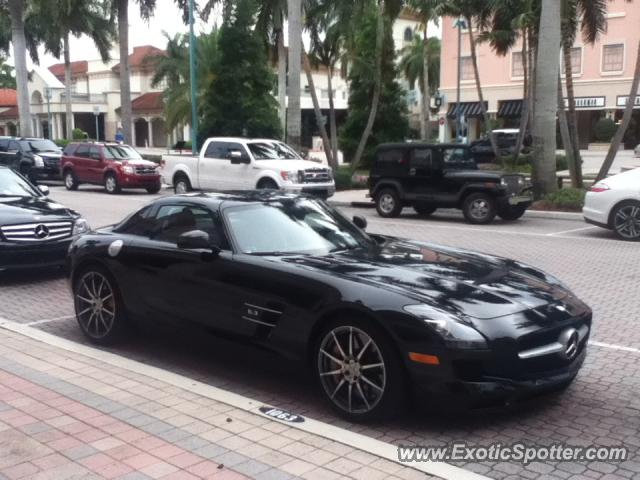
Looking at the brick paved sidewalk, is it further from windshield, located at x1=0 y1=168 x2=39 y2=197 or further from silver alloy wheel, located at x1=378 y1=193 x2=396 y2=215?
silver alloy wheel, located at x1=378 y1=193 x2=396 y2=215

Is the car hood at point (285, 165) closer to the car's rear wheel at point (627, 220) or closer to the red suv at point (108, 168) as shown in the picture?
the red suv at point (108, 168)

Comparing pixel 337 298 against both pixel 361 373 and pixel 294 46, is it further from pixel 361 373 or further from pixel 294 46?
pixel 294 46

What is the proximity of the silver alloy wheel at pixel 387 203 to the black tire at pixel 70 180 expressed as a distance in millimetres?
13350

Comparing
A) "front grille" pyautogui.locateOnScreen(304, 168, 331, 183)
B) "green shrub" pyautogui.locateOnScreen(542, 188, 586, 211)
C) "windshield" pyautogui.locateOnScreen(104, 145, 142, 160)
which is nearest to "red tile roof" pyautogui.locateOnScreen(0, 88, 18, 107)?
"windshield" pyautogui.locateOnScreen(104, 145, 142, 160)

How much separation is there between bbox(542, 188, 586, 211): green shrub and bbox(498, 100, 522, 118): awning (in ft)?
124

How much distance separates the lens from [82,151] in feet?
85.9

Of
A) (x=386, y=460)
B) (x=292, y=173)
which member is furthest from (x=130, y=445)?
(x=292, y=173)

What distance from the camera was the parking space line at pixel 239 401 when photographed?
4.04 meters

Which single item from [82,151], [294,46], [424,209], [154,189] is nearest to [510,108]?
[294,46]

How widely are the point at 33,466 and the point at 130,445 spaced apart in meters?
0.54

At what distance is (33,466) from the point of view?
407 centimetres

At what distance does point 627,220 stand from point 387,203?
5.92m

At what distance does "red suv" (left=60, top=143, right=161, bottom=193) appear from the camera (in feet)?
81.1

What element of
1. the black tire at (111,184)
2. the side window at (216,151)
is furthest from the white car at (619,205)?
the black tire at (111,184)
